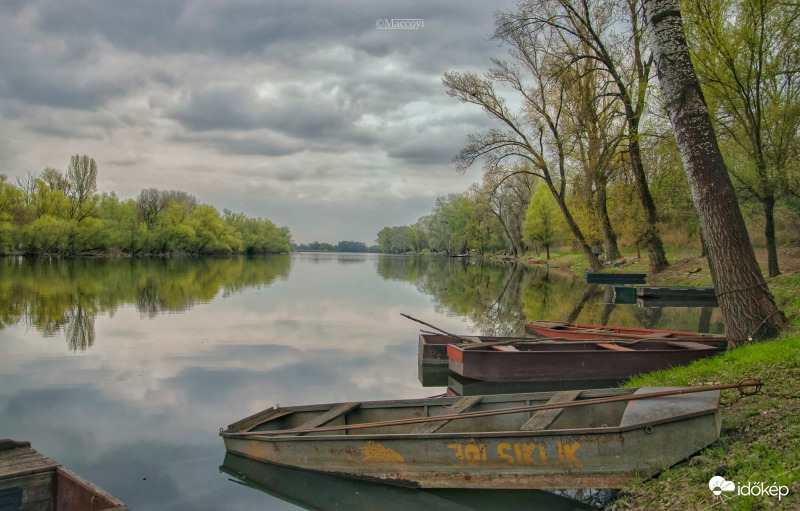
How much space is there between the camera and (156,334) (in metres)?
14.6

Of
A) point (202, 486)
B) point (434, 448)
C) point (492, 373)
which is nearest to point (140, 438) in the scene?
point (202, 486)

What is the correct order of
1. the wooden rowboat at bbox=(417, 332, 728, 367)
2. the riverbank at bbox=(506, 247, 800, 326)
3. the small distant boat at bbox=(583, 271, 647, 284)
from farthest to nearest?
the small distant boat at bbox=(583, 271, 647, 284), the riverbank at bbox=(506, 247, 800, 326), the wooden rowboat at bbox=(417, 332, 728, 367)

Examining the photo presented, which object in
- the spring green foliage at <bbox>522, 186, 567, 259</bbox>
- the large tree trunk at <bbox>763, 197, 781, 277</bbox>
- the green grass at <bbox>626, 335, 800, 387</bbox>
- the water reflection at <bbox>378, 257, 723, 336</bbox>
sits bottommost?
the water reflection at <bbox>378, 257, 723, 336</bbox>

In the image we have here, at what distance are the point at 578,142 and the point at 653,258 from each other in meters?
7.91

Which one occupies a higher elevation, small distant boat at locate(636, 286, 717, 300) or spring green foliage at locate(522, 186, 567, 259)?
spring green foliage at locate(522, 186, 567, 259)

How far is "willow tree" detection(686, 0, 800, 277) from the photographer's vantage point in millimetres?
14602

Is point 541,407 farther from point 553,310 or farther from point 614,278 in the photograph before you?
point 614,278

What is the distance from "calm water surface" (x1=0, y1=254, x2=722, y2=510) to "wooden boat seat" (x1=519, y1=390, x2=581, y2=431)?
2718 mm

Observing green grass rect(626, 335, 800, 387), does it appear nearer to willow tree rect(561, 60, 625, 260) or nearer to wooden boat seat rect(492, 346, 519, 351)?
A: wooden boat seat rect(492, 346, 519, 351)

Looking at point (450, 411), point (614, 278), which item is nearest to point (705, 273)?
point (614, 278)

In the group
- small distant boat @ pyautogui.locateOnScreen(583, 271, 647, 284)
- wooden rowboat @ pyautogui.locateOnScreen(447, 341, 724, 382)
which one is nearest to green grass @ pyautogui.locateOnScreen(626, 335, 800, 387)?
wooden rowboat @ pyautogui.locateOnScreen(447, 341, 724, 382)

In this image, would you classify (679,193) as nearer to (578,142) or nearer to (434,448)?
(578,142)

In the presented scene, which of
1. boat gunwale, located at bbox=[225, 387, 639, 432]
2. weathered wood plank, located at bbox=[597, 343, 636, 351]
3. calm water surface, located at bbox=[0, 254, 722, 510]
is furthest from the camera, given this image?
weathered wood plank, located at bbox=[597, 343, 636, 351]

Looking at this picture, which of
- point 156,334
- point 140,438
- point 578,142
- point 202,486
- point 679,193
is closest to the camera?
point 202,486
